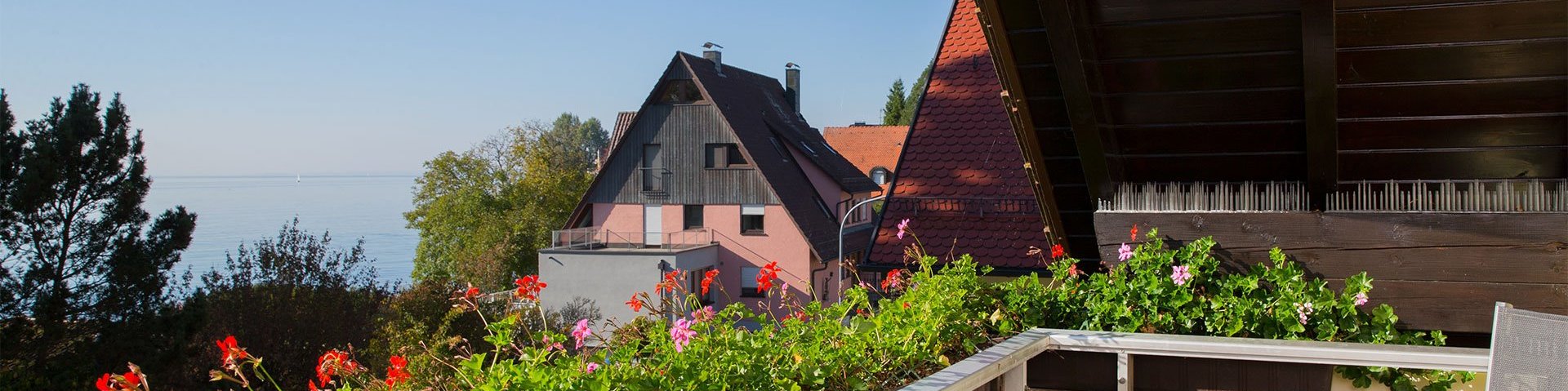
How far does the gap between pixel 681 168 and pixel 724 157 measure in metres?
1.10

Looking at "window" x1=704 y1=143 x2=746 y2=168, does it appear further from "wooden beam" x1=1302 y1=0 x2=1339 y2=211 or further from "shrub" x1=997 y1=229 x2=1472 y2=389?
"shrub" x1=997 y1=229 x2=1472 y2=389

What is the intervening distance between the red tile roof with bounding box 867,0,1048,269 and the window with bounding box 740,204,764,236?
57.7 ft

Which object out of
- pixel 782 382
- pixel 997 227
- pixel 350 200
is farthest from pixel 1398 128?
pixel 350 200

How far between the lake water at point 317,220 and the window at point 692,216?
23.3ft

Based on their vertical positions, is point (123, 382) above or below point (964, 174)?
below

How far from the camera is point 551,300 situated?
26.9 m

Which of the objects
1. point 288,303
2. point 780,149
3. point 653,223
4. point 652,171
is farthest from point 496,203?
point 288,303

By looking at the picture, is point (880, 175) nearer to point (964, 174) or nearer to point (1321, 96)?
point (964, 174)

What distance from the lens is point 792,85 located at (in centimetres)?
3631

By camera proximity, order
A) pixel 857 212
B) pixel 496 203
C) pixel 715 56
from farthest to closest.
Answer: pixel 496 203 < pixel 715 56 < pixel 857 212

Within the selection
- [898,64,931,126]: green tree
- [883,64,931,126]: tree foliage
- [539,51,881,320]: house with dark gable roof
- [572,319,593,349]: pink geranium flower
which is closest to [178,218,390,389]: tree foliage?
[539,51,881,320]: house with dark gable roof

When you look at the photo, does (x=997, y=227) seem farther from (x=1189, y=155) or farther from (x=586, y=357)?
(x=586, y=357)

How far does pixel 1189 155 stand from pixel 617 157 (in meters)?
25.8

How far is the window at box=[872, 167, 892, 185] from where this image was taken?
129 ft
